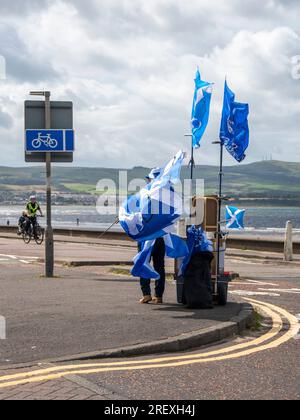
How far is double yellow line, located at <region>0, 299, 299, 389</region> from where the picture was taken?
597 centimetres

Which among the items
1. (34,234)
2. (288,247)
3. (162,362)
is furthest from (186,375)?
(34,234)

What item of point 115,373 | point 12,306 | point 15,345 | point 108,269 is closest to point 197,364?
point 115,373

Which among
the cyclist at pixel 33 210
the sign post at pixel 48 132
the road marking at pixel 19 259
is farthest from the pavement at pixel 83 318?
the cyclist at pixel 33 210

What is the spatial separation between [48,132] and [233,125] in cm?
483

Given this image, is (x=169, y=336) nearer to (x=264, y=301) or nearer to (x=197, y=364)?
(x=197, y=364)

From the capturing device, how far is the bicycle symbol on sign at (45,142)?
13344 millimetres

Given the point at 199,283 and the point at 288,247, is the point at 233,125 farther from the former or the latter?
the point at 288,247

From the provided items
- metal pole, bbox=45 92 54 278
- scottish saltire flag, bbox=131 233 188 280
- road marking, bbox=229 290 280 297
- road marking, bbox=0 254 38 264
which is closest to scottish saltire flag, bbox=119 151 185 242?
scottish saltire flag, bbox=131 233 188 280

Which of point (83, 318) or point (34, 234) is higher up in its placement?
point (34, 234)

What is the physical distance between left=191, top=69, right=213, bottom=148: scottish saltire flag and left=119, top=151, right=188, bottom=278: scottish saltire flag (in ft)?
1.34

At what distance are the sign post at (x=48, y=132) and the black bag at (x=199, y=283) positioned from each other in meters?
4.80

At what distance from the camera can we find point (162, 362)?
679 cm

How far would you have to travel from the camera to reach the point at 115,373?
621cm

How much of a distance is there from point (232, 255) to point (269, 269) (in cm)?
494
